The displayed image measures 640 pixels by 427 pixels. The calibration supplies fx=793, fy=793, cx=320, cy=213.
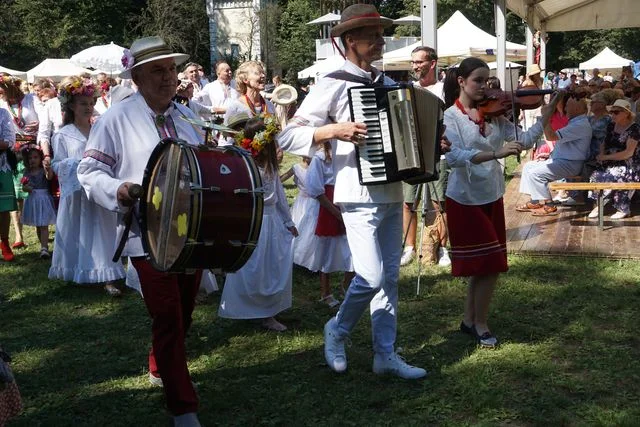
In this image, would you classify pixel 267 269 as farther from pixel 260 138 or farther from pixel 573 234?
pixel 573 234

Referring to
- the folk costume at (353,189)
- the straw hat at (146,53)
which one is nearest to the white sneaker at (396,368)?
the folk costume at (353,189)

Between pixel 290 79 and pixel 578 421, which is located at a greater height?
pixel 290 79

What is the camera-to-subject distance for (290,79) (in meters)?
50.4

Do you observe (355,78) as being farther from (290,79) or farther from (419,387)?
(290,79)

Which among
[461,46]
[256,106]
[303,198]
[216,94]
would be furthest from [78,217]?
[461,46]

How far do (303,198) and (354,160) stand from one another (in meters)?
2.93

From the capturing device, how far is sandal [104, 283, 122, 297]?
281 inches

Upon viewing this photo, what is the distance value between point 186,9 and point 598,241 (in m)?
48.1

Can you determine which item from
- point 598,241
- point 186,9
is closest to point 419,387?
point 598,241

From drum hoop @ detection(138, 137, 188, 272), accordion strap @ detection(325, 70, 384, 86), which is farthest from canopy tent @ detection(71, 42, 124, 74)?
drum hoop @ detection(138, 137, 188, 272)

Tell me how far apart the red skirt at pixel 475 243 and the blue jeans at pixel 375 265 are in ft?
2.05

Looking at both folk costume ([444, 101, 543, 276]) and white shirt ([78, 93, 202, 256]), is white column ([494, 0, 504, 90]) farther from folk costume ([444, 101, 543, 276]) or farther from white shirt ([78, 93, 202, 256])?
white shirt ([78, 93, 202, 256])

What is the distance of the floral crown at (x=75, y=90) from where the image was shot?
7086 millimetres

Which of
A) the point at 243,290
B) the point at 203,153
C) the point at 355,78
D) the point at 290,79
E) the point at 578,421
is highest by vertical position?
the point at 290,79
